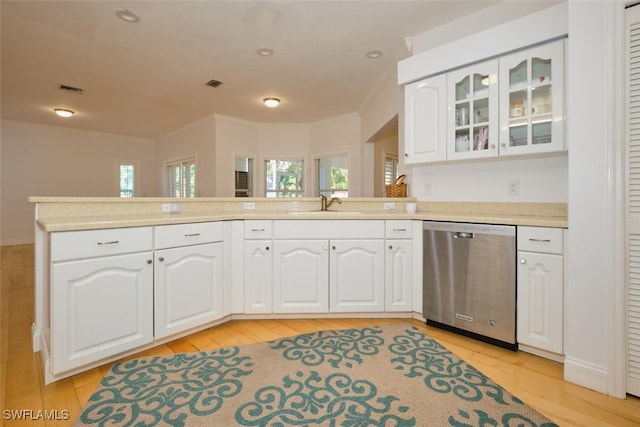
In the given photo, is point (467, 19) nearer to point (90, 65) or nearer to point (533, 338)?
point (533, 338)

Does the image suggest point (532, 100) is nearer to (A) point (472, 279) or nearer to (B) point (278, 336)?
(A) point (472, 279)

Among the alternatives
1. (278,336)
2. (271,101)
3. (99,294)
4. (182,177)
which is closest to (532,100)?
(278,336)

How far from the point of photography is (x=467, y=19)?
8.41 ft

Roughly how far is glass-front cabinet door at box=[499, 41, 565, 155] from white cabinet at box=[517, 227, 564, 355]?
0.60 meters

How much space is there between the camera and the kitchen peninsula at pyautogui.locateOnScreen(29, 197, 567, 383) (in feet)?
Answer: 5.31

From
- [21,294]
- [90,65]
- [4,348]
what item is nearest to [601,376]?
[4,348]

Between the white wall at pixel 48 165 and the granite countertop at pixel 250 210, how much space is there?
5.94 meters

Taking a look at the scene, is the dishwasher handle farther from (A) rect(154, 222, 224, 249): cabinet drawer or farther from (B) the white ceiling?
(B) the white ceiling

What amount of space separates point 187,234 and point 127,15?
2.03 metres

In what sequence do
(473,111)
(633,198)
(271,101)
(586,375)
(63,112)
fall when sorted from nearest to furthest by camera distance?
(633,198) < (586,375) < (473,111) < (271,101) < (63,112)

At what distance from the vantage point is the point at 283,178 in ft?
21.0

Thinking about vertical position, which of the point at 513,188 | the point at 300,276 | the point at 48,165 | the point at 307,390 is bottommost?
the point at 307,390

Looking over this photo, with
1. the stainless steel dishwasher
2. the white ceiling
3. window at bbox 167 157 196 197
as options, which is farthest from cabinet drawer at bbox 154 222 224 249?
window at bbox 167 157 196 197

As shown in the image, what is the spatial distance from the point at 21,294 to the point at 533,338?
4.32 meters
